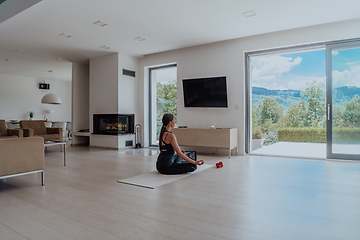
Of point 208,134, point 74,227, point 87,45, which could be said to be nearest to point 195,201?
point 74,227

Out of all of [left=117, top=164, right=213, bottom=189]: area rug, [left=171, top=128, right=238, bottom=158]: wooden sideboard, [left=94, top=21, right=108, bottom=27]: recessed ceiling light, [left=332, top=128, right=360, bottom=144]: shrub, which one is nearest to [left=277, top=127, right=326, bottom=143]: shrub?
[left=332, top=128, right=360, bottom=144]: shrub

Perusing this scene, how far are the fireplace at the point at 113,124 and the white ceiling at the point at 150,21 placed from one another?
189 cm

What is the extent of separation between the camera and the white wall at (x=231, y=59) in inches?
198

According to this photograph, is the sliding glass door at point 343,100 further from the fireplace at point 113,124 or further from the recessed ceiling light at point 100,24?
the fireplace at point 113,124

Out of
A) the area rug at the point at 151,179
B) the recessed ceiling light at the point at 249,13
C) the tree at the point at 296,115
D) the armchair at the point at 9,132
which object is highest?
the recessed ceiling light at the point at 249,13

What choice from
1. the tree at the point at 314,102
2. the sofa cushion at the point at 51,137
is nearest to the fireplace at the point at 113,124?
the sofa cushion at the point at 51,137

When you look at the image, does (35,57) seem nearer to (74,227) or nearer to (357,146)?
(74,227)

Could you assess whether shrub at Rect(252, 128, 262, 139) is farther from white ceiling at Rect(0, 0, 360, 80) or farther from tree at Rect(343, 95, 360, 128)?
white ceiling at Rect(0, 0, 360, 80)

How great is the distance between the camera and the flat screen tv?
6.04 m

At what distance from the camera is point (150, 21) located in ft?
15.8

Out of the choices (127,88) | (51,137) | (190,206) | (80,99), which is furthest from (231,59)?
(80,99)

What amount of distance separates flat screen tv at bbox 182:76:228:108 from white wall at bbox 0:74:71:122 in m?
7.67

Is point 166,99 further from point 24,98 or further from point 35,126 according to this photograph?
point 24,98

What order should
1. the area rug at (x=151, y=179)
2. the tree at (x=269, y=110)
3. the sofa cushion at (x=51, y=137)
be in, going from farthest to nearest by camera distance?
the tree at (x=269, y=110), the sofa cushion at (x=51, y=137), the area rug at (x=151, y=179)
